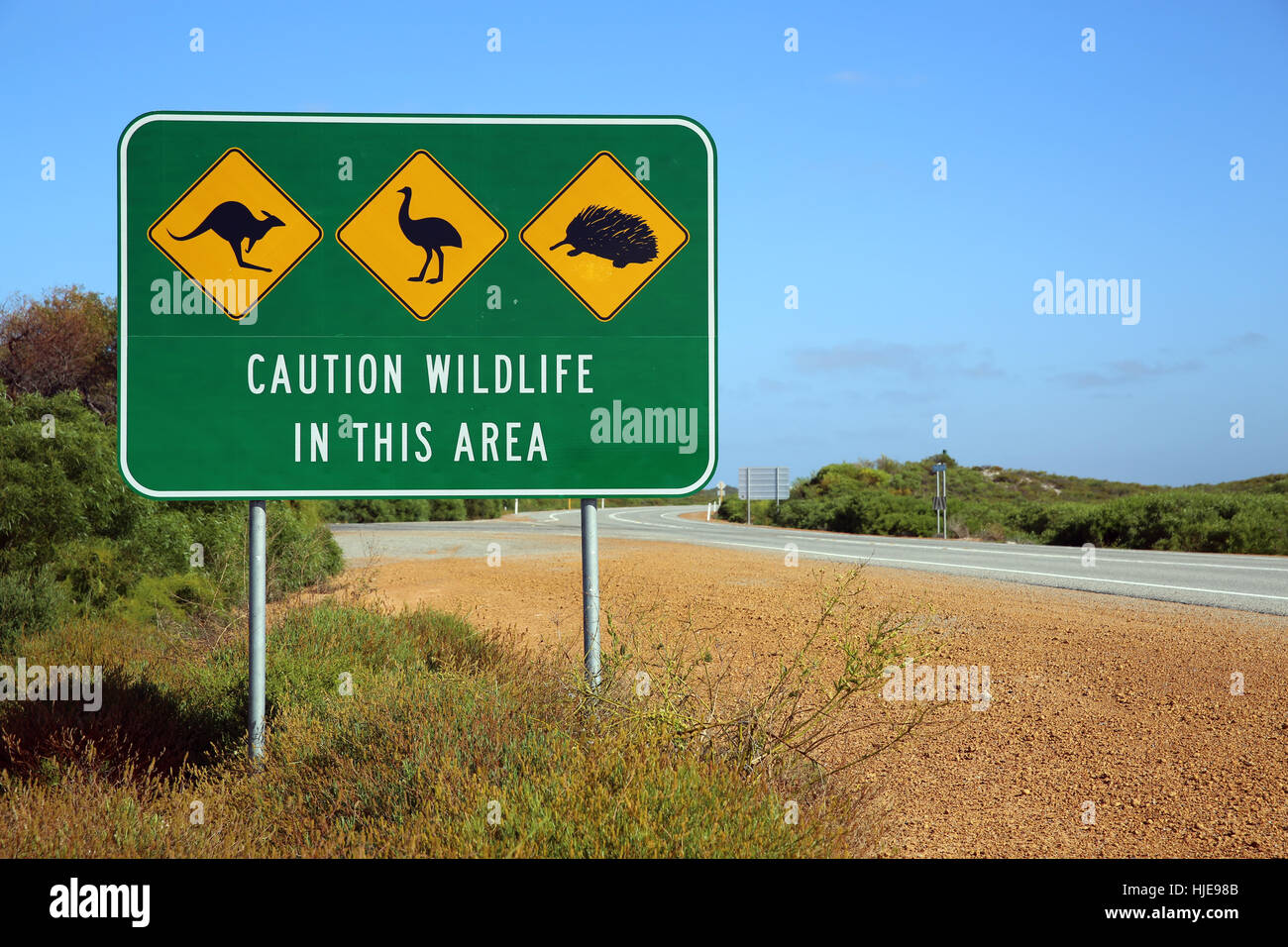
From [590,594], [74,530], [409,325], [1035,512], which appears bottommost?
[1035,512]

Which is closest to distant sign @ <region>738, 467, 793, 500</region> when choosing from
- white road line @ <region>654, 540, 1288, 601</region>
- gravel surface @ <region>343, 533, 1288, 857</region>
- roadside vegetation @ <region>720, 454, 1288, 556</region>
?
roadside vegetation @ <region>720, 454, 1288, 556</region>

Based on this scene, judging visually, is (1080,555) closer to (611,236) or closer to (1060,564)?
(1060,564)

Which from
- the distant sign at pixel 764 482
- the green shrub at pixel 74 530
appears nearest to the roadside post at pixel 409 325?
the green shrub at pixel 74 530

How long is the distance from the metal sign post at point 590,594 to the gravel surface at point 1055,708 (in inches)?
35.7

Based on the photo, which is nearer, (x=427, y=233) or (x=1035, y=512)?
(x=427, y=233)

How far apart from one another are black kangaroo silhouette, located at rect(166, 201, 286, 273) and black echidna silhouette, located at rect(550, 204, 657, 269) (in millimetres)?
1665

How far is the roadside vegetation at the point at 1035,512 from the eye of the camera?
24.5 metres

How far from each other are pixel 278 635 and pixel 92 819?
122 inches

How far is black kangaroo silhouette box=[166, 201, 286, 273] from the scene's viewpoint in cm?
493

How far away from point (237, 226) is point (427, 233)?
3.53 ft

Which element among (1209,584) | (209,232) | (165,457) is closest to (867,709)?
(165,457)

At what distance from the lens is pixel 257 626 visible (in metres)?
4.88

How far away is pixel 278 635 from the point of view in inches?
268

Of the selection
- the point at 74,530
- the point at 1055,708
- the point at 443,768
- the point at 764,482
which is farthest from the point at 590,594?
the point at 764,482
